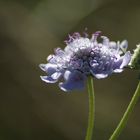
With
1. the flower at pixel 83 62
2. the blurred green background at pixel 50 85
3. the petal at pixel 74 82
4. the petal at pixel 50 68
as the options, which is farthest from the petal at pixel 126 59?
the blurred green background at pixel 50 85

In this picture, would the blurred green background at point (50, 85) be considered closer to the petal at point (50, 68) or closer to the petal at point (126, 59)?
the petal at point (50, 68)

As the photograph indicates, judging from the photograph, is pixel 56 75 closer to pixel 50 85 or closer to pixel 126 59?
pixel 126 59

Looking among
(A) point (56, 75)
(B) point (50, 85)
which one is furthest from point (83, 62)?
(B) point (50, 85)

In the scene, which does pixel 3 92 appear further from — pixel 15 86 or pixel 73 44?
pixel 73 44

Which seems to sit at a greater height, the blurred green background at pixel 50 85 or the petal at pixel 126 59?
the petal at pixel 126 59

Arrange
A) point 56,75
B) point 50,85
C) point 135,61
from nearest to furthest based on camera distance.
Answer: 1. point 135,61
2. point 56,75
3. point 50,85

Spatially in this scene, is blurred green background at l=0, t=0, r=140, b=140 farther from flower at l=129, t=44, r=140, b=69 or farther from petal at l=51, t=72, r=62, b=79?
flower at l=129, t=44, r=140, b=69

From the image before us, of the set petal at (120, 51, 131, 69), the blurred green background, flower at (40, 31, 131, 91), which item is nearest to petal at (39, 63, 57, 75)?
flower at (40, 31, 131, 91)
